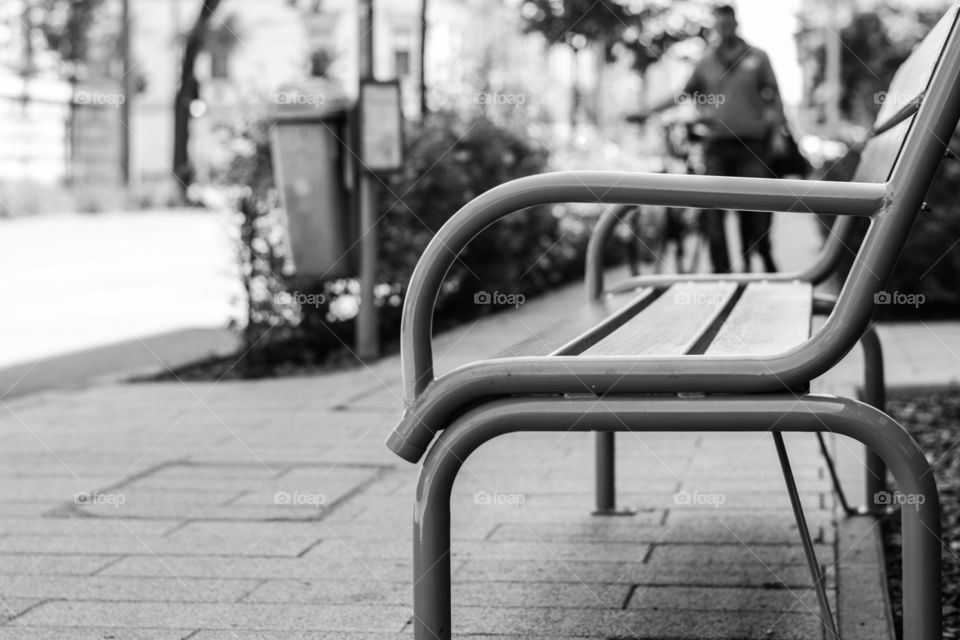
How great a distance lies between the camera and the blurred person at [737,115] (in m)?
8.82

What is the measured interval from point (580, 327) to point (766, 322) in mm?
374

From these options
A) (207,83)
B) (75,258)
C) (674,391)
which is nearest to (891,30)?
(207,83)

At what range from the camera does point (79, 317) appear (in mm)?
10023

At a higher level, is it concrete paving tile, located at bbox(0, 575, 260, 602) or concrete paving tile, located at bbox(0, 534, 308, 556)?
concrete paving tile, located at bbox(0, 575, 260, 602)

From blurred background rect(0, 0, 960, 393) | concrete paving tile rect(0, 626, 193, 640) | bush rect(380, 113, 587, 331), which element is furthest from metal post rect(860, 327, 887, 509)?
bush rect(380, 113, 587, 331)

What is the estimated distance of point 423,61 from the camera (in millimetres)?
10500

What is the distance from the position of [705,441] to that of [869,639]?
2.25m

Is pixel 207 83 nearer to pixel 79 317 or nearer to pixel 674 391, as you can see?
pixel 79 317

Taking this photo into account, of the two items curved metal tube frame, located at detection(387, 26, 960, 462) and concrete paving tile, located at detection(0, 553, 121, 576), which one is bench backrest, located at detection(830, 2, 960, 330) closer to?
curved metal tube frame, located at detection(387, 26, 960, 462)

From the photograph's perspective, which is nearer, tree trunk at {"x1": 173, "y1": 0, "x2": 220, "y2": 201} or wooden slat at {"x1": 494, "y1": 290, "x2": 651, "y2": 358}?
wooden slat at {"x1": 494, "y1": 290, "x2": 651, "y2": 358}

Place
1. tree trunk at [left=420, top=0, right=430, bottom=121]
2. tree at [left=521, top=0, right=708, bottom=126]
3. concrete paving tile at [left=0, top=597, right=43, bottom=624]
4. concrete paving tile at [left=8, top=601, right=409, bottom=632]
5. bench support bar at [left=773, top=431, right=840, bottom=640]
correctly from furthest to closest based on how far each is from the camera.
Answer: tree at [left=521, top=0, right=708, bottom=126], tree trunk at [left=420, top=0, right=430, bottom=121], concrete paving tile at [left=0, top=597, right=43, bottom=624], concrete paving tile at [left=8, top=601, right=409, bottom=632], bench support bar at [left=773, top=431, right=840, bottom=640]

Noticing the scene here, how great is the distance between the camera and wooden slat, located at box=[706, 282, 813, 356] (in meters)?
2.13

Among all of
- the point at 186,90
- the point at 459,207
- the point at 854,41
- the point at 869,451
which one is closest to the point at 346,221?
the point at 459,207

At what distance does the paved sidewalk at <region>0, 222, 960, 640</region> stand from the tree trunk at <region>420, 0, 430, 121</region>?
172 inches
